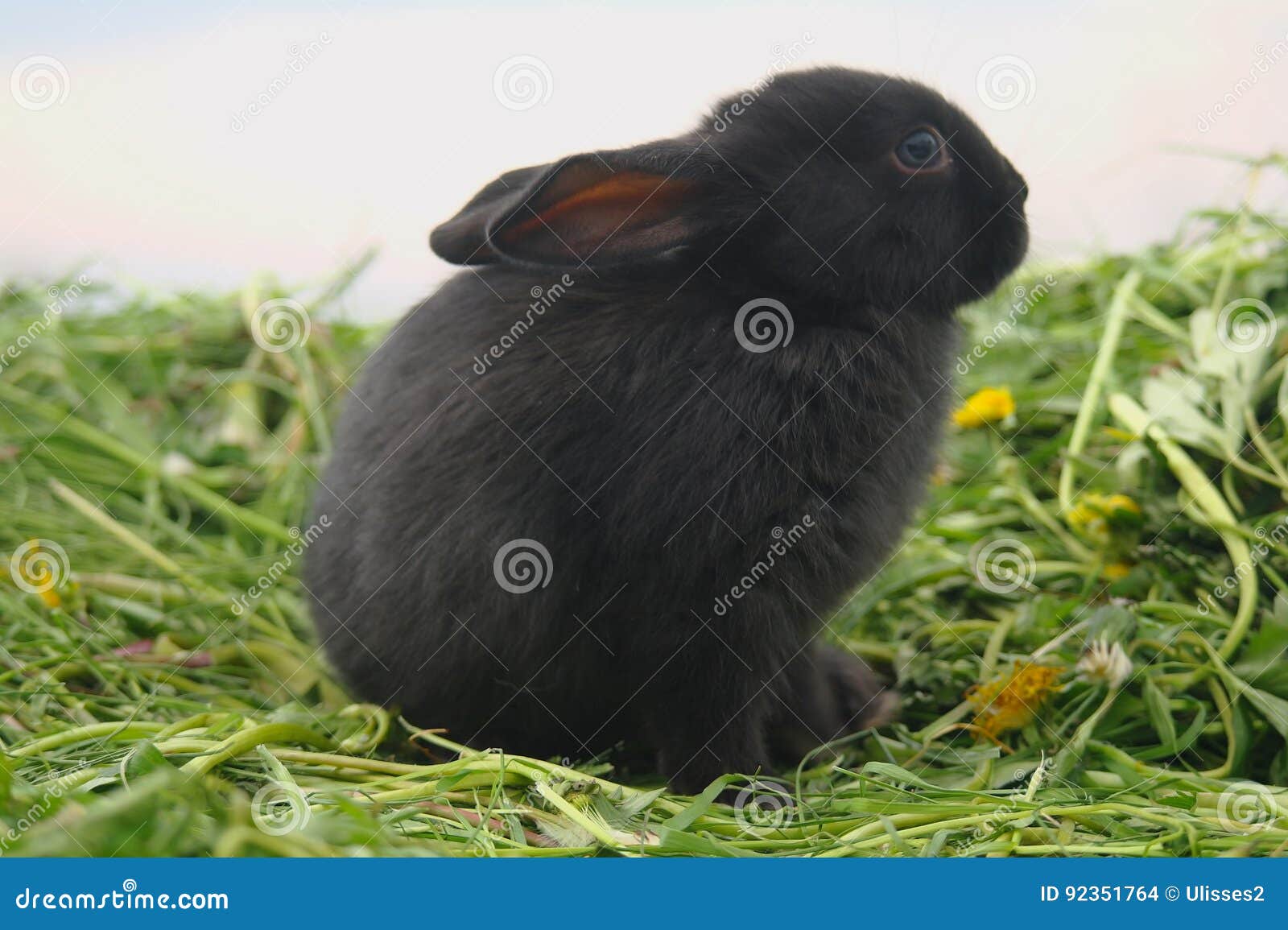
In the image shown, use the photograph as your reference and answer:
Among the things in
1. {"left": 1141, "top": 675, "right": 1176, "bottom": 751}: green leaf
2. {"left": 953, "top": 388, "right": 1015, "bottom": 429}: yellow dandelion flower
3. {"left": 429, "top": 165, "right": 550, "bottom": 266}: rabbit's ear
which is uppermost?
{"left": 429, "top": 165, "right": 550, "bottom": 266}: rabbit's ear

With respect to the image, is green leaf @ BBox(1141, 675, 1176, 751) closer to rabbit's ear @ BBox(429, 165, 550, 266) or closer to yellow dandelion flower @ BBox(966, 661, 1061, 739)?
yellow dandelion flower @ BBox(966, 661, 1061, 739)

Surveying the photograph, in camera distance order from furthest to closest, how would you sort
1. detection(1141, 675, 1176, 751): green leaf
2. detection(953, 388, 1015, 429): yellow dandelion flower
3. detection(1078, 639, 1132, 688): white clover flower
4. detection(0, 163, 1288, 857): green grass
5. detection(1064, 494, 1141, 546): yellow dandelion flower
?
detection(953, 388, 1015, 429): yellow dandelion flower, detection(1064, 494, 1141, 546): yellow dandelion flower, detection(1078, 639, 1132, 688): white clover flower, detection(1141, 675, 1176, 751): green leaf, detection(0, 163, 1288, 857): green grass

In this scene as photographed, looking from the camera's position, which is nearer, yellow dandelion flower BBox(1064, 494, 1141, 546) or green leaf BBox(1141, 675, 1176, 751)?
green leaf BBox(1141, 675, 1176, 751)

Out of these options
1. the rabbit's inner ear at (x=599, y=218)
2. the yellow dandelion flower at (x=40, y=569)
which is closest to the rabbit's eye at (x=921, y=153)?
the rabbit's inner ear at (x=599, y=218)

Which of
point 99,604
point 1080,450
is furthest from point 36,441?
point 1080,450

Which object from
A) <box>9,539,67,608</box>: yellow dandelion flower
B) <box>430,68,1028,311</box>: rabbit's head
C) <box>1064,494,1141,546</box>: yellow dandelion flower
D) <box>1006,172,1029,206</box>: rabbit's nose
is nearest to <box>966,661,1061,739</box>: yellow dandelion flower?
<box>1064,494,1141,546</box>: yellow dandelion flower

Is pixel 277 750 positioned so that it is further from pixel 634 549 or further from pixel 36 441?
pixel 36 441

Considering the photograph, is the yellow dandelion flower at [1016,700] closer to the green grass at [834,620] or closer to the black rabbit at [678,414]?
the green grass at [834,620]
